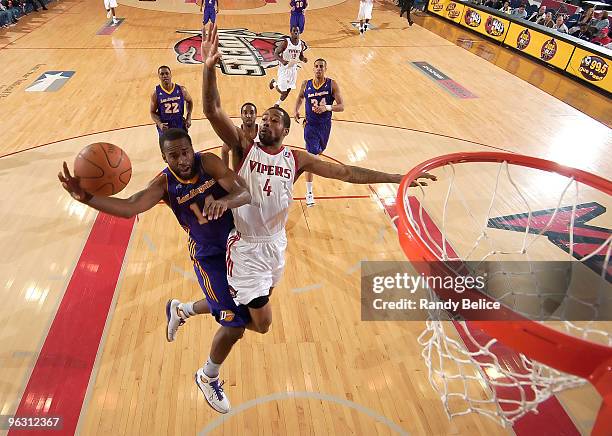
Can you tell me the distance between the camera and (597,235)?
513cm

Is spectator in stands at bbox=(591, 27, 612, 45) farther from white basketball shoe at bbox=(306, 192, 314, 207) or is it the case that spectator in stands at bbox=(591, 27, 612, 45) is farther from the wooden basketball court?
white basketball shoe at bbox=(306, 192, 314, 207)

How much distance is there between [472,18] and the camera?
46.6ft

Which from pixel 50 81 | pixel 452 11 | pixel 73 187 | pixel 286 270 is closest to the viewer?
pixel 73 187

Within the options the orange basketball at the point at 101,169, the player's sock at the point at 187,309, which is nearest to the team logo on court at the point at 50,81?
the orange basketball at the point at 101,169

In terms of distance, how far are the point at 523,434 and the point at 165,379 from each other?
8.60 feet

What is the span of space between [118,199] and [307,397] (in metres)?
1.96

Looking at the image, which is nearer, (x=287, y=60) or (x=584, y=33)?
(x=287, y=60)

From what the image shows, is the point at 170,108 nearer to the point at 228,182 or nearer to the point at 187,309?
the point at 187,309

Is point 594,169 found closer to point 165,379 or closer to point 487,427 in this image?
point 487,427

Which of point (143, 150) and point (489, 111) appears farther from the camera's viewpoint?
point (489, 111)

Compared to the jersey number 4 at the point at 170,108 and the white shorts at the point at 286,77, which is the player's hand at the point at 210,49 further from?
the white shorts at the point at 286,77

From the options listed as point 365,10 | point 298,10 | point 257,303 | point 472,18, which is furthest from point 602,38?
point 257,303

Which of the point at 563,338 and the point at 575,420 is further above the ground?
the point at 563,338

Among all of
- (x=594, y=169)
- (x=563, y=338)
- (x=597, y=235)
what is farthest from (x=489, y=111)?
(x=563, y=338)
